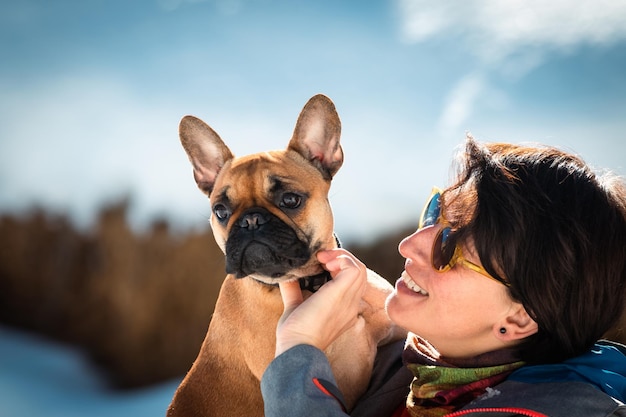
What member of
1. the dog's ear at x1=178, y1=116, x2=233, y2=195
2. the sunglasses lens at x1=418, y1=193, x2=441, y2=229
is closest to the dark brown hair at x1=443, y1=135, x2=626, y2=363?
the sunglasses lens at x1=418, y1=193, x2=441, y2=229

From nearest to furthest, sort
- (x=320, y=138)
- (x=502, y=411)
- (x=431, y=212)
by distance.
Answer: (x=502, y=411) → (x=431, y=212) → (x=320, y=138)

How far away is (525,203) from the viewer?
4.43 ft

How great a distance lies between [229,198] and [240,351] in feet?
1.81

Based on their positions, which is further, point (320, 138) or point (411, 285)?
point (320, 138)

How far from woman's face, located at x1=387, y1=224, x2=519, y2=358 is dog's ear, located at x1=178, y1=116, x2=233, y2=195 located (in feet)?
3.30

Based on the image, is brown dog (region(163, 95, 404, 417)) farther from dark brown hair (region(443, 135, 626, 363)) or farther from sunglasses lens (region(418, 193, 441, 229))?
dark brown hair (region(443, 135, 626, 363))

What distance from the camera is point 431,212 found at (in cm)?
166

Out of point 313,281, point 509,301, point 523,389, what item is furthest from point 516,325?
point 313,281

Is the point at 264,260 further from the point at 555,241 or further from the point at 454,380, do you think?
the point at 555,241

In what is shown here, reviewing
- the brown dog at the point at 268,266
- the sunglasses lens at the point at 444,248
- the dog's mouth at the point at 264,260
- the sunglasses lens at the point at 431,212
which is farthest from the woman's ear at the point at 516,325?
the dog's mouth at the point at 264,260

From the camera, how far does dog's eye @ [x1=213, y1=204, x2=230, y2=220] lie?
6.94 feet

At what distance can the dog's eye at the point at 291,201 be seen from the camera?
2037mm

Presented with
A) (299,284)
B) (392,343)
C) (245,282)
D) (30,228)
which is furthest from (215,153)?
(30,228)

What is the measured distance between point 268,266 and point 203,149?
26.7 inches
